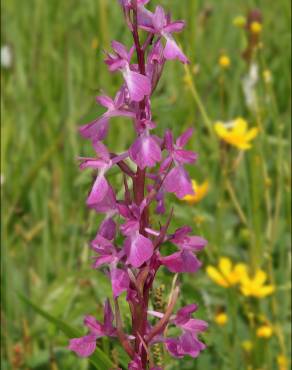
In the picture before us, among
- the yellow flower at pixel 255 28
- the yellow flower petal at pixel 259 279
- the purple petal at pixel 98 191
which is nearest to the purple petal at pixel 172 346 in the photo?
the purple petal at pixel 98 191

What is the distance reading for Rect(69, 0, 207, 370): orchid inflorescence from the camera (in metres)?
1.01

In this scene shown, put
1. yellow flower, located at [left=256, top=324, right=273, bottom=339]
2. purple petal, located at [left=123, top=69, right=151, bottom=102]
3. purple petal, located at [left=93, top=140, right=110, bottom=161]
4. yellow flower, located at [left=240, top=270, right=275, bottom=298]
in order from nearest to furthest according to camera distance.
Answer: purple petal, located at [left=123, top=69, right=151, bottom=102] → purple petal, located at [left=93, top=140, right=110, bottom=161] → yellow flower, located at [left=256, top=324, right=273, bottom=339] → yellow flower, located at [left=240, top=270, right=275, bottom=298]

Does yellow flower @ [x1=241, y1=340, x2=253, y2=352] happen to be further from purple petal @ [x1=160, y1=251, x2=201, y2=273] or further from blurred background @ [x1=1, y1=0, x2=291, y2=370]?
purple petal @ [x1=160, y1=251, x2=201, y2=273]

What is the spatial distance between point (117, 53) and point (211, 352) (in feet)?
3.22

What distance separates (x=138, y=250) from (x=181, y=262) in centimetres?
8

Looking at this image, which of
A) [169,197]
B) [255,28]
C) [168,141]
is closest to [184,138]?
[168,141]

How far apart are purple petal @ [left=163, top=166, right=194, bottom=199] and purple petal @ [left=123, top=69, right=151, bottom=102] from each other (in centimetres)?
12

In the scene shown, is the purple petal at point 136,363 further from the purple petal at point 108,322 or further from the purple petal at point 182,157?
the purple petal at point 182,157

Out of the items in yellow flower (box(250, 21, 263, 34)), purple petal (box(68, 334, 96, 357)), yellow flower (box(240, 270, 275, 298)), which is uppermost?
yellow flower (box(250, 21, 263, 34))

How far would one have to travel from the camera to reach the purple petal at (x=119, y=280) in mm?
1038

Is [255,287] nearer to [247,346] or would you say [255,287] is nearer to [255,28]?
[247,346]

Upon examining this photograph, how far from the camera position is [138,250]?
3.30ft

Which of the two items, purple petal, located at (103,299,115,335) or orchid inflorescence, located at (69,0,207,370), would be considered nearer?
orchid inflorescence, located at (69,0,207,370)

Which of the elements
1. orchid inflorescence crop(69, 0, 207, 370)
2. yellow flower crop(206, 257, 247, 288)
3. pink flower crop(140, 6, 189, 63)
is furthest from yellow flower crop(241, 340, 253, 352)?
pink flower crop(140, 6, 189, 63)
